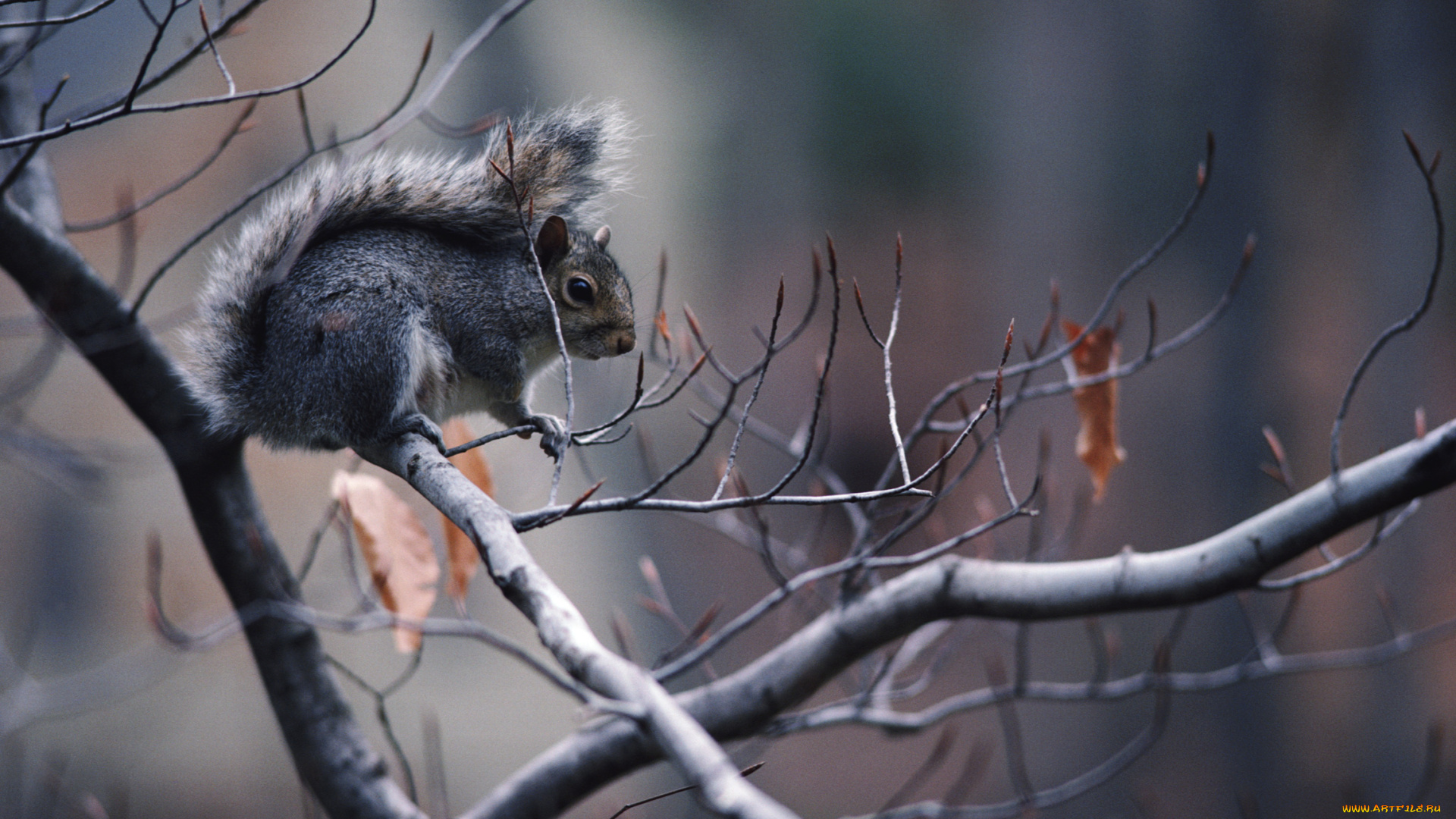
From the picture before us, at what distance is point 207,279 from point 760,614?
3.12 feet

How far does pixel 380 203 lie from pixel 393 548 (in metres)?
0.51

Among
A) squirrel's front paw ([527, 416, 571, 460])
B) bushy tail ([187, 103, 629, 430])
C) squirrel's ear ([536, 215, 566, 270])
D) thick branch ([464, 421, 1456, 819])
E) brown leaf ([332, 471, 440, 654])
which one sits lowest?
thick branch ([464, 421, 1456, 819])

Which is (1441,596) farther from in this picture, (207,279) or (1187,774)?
(207,279)

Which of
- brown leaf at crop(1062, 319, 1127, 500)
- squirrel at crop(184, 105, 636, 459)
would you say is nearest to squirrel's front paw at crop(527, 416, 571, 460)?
squirrel at crop(184, 105, 636, 459)

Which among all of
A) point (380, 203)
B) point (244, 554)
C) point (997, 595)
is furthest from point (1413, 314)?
point (244, 554)

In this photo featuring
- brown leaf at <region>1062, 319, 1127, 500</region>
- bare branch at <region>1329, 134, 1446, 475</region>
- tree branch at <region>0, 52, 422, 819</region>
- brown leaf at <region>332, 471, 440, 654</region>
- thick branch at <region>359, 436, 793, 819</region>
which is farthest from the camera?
tree branch at <region>0, 52, 422, 819</region>

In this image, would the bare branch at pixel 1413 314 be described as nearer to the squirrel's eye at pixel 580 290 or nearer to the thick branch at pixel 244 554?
the squirrel's eye at pixel 580 290

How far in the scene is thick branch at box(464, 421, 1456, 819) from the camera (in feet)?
3.01

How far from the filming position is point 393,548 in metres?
1.11

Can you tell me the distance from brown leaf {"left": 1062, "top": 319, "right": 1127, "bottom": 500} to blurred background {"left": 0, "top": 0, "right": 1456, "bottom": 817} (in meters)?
1.68

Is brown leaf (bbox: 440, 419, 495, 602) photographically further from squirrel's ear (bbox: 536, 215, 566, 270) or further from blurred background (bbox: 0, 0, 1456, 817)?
blurred background (bbox: 0, 0, 1456, 817)

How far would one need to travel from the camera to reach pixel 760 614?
3.72 feet

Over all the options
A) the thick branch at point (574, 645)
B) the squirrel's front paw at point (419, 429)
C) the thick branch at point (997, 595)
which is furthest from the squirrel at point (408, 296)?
the thick branch at point (997, 595)

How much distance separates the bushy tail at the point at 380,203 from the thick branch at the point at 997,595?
696mm
